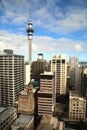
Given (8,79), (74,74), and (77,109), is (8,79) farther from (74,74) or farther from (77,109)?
(74,74)

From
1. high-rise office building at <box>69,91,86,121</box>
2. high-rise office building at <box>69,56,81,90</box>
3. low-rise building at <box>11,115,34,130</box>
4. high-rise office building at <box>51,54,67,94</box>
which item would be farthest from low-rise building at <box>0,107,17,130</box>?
high-rise office building at <box>69,56,81,90</box>

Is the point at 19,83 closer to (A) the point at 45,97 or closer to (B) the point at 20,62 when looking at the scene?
(B) the point at 20,62

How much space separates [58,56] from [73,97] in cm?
746

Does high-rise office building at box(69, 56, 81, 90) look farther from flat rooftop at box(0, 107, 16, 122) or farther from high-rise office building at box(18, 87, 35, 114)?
flat rooftop at box(0, 107, 16, 122)

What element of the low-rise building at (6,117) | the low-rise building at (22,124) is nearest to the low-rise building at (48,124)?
the low-rise building at (22,124)

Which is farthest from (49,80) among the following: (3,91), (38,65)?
(38,65)

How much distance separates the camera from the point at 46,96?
49.9 ft

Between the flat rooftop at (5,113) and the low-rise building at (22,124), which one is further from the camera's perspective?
the flat rooftop at (5,113)

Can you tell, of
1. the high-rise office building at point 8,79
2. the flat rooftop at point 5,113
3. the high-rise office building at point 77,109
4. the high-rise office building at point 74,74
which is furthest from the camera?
the high-rise office building at point 74,74

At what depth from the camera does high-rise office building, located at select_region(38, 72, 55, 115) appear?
594 inches

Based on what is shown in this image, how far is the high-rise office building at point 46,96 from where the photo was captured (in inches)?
594

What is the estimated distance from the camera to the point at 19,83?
19.1 metres

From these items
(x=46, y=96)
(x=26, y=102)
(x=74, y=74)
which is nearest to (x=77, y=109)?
(x=46, y=96)

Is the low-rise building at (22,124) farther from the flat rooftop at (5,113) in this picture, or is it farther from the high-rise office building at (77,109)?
the high-rise office building at (77,109)
